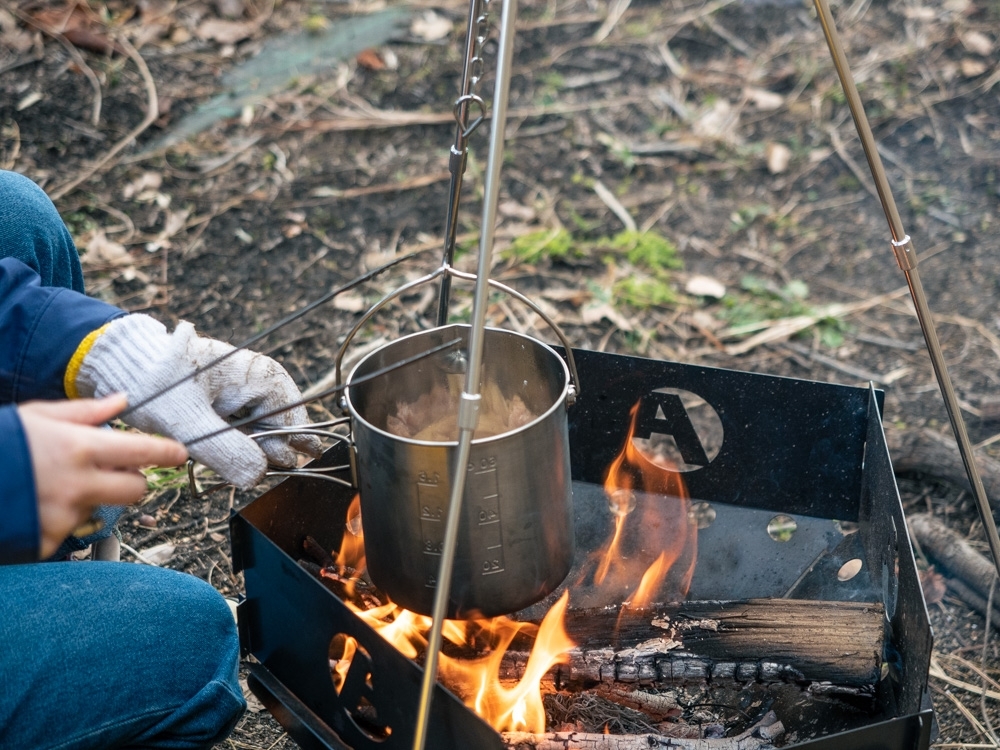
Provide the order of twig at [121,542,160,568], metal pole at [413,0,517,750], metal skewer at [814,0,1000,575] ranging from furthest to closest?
1. twig at [121,542,160,568]
2. metal skewer at [814,0,1000,575]
3. metal pole at [413,0,517,750]

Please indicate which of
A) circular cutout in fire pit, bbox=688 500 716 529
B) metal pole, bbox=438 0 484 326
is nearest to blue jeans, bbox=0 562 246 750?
metal pole, bbox=438 0 484 326

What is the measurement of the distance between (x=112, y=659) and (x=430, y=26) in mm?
3770

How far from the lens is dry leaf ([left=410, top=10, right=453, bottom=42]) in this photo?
4418 millimetres

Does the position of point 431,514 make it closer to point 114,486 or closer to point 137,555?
point 114,486

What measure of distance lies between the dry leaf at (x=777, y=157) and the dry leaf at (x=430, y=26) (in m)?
1.57

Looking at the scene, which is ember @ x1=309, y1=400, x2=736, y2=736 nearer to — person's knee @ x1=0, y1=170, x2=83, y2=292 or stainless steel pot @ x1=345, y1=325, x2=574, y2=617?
stainless steel pot @ x1=345, y1=325, x2=574, y2=617

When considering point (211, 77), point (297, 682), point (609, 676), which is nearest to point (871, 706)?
point (609, 676)

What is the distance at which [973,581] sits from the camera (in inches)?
79.4

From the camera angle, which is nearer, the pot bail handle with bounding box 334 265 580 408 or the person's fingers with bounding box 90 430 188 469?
the person's fingers with bounding box 90 430 188 469

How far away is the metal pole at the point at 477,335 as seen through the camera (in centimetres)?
108

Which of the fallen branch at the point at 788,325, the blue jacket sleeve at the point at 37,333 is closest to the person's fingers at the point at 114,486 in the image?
the blue jacket sleeve at the point at 37,333

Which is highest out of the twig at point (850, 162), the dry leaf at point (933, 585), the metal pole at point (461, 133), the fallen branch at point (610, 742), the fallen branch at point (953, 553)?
the metal pole at point (461, 133)

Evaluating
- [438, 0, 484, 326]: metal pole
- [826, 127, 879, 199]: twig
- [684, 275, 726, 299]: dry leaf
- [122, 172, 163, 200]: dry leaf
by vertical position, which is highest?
[438, 0, 484, 326]: metal pole

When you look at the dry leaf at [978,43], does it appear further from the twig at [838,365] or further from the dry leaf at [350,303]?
the dry leaf at [350,303]
